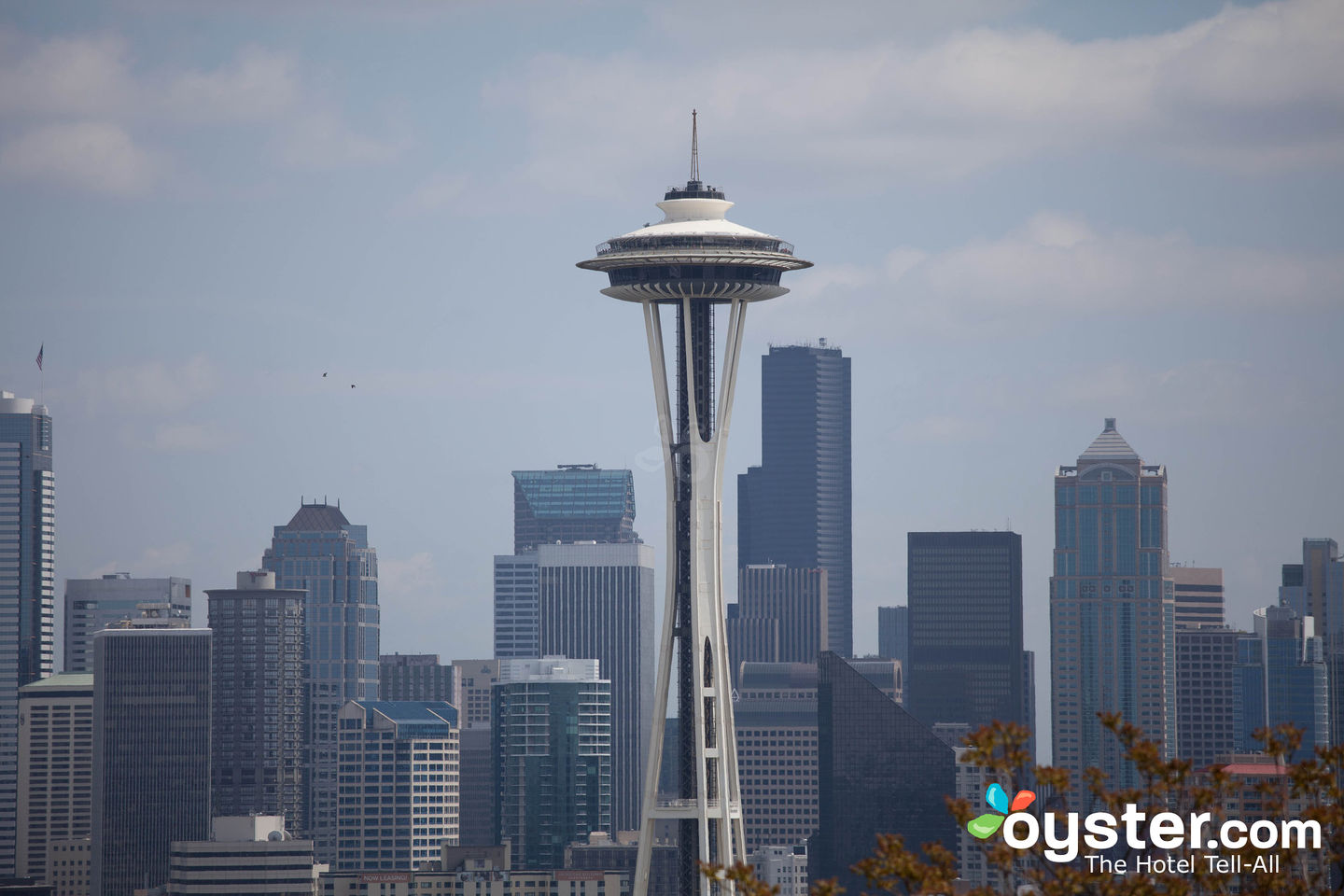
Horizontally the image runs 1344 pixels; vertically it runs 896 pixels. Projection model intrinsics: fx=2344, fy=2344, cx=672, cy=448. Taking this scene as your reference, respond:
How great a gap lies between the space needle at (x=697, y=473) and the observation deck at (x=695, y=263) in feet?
0.19

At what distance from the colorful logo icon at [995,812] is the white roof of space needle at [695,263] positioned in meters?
52.8

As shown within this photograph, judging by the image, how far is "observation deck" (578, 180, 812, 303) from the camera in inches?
5704

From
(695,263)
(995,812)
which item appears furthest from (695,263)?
(995,812)

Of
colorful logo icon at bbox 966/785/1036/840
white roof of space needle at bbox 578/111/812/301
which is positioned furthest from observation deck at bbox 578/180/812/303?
colorful logo icon at bbox 966/785/1036/840

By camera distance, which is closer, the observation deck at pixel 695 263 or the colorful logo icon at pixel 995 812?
the colorful logo icon at pixel 995 812

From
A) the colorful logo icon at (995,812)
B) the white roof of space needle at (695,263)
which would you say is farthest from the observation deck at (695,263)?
the colorful logo icon at (995,812)

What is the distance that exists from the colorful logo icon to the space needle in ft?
141

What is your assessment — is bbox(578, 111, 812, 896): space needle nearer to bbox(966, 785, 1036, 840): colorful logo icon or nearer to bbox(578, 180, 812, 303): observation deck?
bbox(578, 180, 812, 303): observation deck

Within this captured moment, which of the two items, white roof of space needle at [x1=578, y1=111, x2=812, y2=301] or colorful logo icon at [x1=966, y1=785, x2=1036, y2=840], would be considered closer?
colorful logo icon at [x1=966, y1=785, x2=1036, y2=840]

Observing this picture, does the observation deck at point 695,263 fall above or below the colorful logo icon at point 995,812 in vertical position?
above

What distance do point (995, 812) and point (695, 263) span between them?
209 ft

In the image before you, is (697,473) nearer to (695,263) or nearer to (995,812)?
(695,263)

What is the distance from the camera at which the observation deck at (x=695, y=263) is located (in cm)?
14488

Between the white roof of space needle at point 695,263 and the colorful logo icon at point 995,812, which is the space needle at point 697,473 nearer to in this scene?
the white roof of space needle at point 695,263
